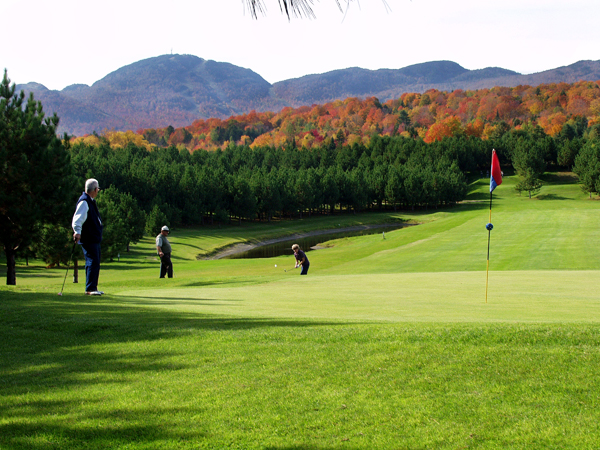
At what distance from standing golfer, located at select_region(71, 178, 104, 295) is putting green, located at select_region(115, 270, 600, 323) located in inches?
48.8

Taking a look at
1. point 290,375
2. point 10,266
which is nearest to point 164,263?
point 10,266

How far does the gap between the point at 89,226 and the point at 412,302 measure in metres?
8.21

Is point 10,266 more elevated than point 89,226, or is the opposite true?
point 89,226

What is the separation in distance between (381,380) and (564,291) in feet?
43.1

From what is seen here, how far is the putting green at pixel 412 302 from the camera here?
33.6 feet

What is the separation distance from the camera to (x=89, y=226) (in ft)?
39.5

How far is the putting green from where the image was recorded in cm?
1025

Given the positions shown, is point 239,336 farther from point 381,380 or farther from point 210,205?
point 210,205

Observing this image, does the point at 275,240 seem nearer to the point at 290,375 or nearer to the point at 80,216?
the point at 80,216

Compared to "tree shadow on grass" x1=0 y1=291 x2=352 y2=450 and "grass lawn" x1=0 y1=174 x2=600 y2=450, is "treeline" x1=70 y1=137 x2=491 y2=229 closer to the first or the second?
"tree shadow on grass" x1=0 y1=291 x2=352 y2=450

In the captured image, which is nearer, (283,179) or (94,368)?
(94,368)

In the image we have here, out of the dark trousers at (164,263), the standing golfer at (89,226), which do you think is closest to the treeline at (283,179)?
the dark trousers at (164,263)

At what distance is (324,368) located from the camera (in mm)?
6047

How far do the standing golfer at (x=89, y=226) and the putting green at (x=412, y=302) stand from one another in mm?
1241
